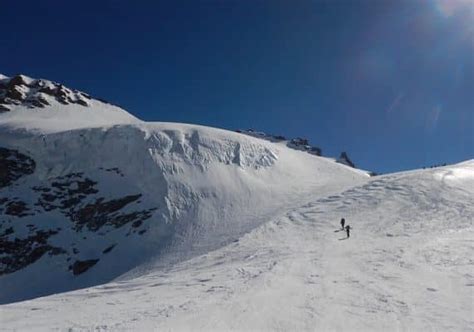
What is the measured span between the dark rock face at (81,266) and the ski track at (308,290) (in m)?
12.8

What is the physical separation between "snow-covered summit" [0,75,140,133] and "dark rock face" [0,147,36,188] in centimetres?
1175

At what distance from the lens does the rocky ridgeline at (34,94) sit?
262 ft

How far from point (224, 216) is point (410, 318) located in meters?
24.7

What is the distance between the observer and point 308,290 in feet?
43.0

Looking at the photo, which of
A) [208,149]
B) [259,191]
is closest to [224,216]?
[259,191]

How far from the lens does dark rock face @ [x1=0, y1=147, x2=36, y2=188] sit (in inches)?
1813

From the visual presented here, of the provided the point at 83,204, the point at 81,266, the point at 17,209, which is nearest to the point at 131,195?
the point at 83,204

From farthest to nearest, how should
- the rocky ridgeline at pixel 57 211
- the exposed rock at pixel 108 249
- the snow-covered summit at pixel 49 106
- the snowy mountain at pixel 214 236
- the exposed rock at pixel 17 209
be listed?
the snow-covered summit at pixel 49 106 < the exposed rock at pixel 17 209 < the rocky ridgeline at pixel 57 211 < the exposed rock at pixel 108 249 < the snowy mountain at pixel 214 236

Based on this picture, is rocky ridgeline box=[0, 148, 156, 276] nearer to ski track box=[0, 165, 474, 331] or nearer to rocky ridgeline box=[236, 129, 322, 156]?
ski track box=[0, 165, 474, 331]

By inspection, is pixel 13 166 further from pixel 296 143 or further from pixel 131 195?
pixel 296 143

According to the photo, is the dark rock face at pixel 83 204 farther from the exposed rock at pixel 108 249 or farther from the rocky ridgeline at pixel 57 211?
the exposed rock at pixel 108 249

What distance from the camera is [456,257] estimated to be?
1625 centimetres

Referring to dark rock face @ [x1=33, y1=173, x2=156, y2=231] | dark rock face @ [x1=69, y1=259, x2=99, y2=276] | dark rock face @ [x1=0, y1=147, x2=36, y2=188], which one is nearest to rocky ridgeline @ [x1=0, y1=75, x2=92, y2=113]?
dark rock face @ [x1=0, y1=147, x2=36, y2=188]

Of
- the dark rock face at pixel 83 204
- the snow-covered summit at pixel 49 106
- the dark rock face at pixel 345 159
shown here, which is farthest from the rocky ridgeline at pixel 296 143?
the dark rock face at pixel 83 204
